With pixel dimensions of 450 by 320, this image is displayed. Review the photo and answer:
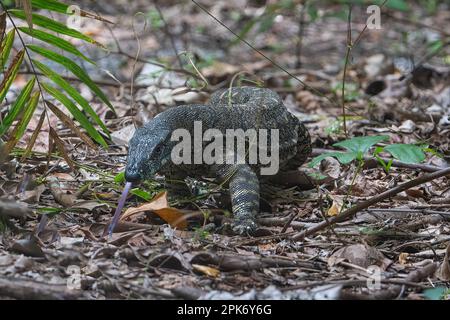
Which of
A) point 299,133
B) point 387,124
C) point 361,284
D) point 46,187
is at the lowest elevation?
point 361,284

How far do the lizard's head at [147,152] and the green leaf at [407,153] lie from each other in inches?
60.4

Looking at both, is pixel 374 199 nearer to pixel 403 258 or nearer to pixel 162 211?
pixel 403 258

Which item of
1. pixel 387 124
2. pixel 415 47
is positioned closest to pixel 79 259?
pixel 387 124

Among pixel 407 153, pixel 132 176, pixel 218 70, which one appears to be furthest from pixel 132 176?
pixel 218 70

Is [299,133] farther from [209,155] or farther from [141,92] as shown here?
[141,92]

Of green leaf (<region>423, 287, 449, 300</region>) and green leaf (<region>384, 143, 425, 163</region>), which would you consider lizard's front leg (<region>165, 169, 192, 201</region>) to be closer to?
green leaf (<region>384, 143, 425, 163</region>)

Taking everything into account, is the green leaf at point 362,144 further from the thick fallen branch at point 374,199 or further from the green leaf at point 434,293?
the green leaf at point 434,293

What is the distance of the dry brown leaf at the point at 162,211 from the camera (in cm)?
467

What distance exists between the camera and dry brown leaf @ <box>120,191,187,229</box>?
467cm

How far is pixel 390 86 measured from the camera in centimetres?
905

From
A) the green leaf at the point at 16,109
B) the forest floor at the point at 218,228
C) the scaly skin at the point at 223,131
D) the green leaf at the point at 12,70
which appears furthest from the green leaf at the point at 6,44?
the scaly skin at the point at 223,131

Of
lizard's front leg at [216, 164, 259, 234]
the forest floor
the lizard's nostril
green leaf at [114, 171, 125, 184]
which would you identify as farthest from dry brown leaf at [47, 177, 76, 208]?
lizard's front leg at [216, 164, 259, 234]

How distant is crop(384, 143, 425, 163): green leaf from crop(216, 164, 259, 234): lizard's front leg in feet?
3.44
